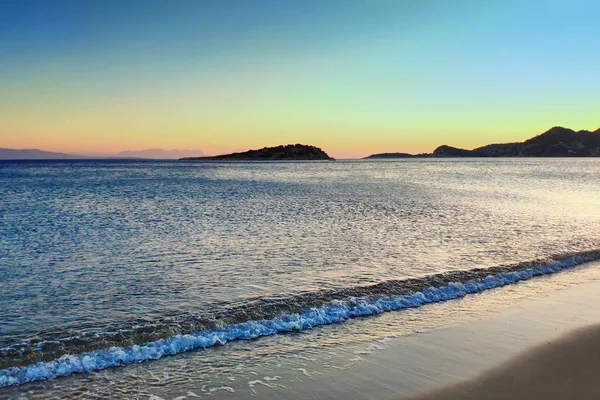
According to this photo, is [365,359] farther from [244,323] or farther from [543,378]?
[244,323]

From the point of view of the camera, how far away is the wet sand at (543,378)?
303 inches

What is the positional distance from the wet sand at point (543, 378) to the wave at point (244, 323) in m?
4.24

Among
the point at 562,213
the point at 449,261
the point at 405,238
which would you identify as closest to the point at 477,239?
the point at 405,238

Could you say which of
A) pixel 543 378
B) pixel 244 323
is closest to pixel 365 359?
pixel 543 378

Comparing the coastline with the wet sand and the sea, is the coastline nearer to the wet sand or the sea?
the sea

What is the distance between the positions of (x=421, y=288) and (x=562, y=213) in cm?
2582

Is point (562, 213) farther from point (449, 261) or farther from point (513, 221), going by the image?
point (449, 261)

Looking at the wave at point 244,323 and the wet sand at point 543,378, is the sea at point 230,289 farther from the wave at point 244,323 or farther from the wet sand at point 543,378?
the wet sand at point 543,378

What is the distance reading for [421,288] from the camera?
14703 millimetres

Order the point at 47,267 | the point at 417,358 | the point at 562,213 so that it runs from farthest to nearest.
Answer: the point at 562,213
the point at 47,267
the point at 417,358

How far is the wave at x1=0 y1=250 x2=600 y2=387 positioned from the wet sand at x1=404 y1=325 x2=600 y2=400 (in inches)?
167

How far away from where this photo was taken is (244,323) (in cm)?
1149

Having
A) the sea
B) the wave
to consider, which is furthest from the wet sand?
the wave

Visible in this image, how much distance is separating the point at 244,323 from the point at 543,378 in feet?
21.9
